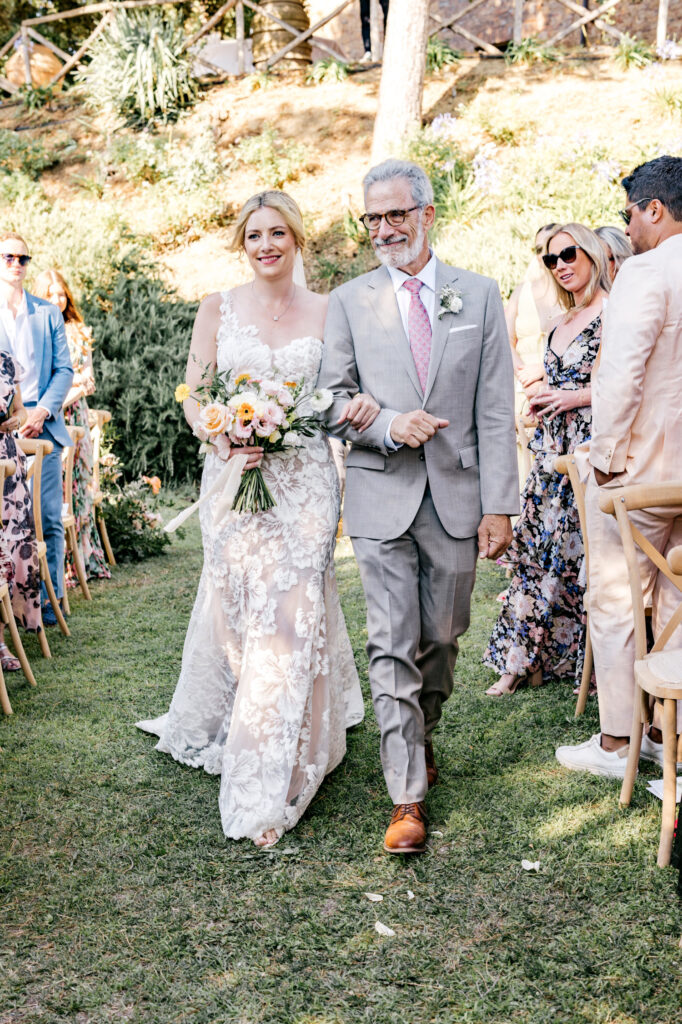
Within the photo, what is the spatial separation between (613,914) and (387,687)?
1060 millimetres

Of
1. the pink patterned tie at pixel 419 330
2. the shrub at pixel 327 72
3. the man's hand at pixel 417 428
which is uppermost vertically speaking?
the shrub at pixel 327 72

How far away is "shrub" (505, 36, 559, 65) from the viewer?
56.2ft

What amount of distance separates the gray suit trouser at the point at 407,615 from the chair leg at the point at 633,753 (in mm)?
775

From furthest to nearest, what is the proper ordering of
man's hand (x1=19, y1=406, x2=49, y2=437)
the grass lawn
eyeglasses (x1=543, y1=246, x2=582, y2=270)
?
man's hand (x1=19, y1=406, x2=49, y2=437) < eyeglasses (x1=543, y1=246, x2=582, y2=270) < the grass lawn

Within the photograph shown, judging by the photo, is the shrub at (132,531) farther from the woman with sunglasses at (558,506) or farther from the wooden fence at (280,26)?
the wooden fence at (280,26)

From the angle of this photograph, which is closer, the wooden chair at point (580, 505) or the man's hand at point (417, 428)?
the man's hand at point (417, 428)

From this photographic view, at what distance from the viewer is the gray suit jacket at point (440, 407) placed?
3494 millimetres

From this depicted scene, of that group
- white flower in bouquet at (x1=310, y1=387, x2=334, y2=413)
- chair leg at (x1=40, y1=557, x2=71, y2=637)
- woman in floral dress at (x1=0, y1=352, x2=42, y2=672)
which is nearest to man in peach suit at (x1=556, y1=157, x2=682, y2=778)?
white flower in bouquet at (x1=310, y1=387, x2=334, y2=413)

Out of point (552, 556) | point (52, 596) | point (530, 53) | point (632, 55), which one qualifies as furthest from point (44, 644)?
point (530, 53)

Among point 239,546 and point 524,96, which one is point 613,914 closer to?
point 239,546

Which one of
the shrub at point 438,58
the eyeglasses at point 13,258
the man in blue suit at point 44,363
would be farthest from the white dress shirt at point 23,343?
the shrub at point 438,58

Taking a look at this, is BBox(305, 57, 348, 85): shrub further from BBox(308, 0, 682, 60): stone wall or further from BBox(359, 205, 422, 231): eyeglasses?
BBox(359, 205, 422, 231): eyeglasses

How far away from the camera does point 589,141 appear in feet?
45.0

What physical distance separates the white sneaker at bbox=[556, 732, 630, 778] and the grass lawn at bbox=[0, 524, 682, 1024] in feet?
0.29
